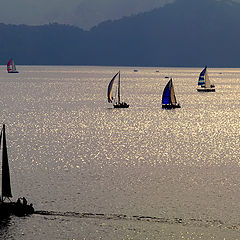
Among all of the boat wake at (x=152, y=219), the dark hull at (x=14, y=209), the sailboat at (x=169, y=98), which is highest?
the sailboat at (x=169, y=98)

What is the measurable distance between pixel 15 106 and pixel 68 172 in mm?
109326

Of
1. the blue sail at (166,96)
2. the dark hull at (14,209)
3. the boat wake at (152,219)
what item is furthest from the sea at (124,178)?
the blue sail at (166,96)

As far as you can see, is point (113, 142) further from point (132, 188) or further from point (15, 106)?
point (15, 106)

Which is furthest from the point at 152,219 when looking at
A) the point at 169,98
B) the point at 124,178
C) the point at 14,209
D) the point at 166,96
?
the point at 169,98

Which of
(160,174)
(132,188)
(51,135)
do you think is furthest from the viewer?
(51,135)

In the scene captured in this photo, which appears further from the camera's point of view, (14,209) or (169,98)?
(169,98)

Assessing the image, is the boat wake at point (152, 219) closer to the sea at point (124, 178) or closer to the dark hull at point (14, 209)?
the sea at point (124, 178)

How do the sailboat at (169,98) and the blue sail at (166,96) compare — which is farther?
the sailboat at (169,98)

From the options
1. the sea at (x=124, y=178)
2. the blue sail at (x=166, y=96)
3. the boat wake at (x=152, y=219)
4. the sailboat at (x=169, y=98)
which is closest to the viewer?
the sea at (x=124, y=178)

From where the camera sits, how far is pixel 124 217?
6284 cm

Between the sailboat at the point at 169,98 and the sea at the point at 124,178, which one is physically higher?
the sailboat at the point at 169,98

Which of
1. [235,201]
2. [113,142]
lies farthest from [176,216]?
[113,142]

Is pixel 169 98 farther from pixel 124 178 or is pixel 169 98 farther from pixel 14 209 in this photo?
pixel 14 209

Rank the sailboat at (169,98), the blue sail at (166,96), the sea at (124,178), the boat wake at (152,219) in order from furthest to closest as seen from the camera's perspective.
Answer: the sailboat at (169,98), the blue sail at (166,96), the boat wake at (152,219), the sea at (124,178)
